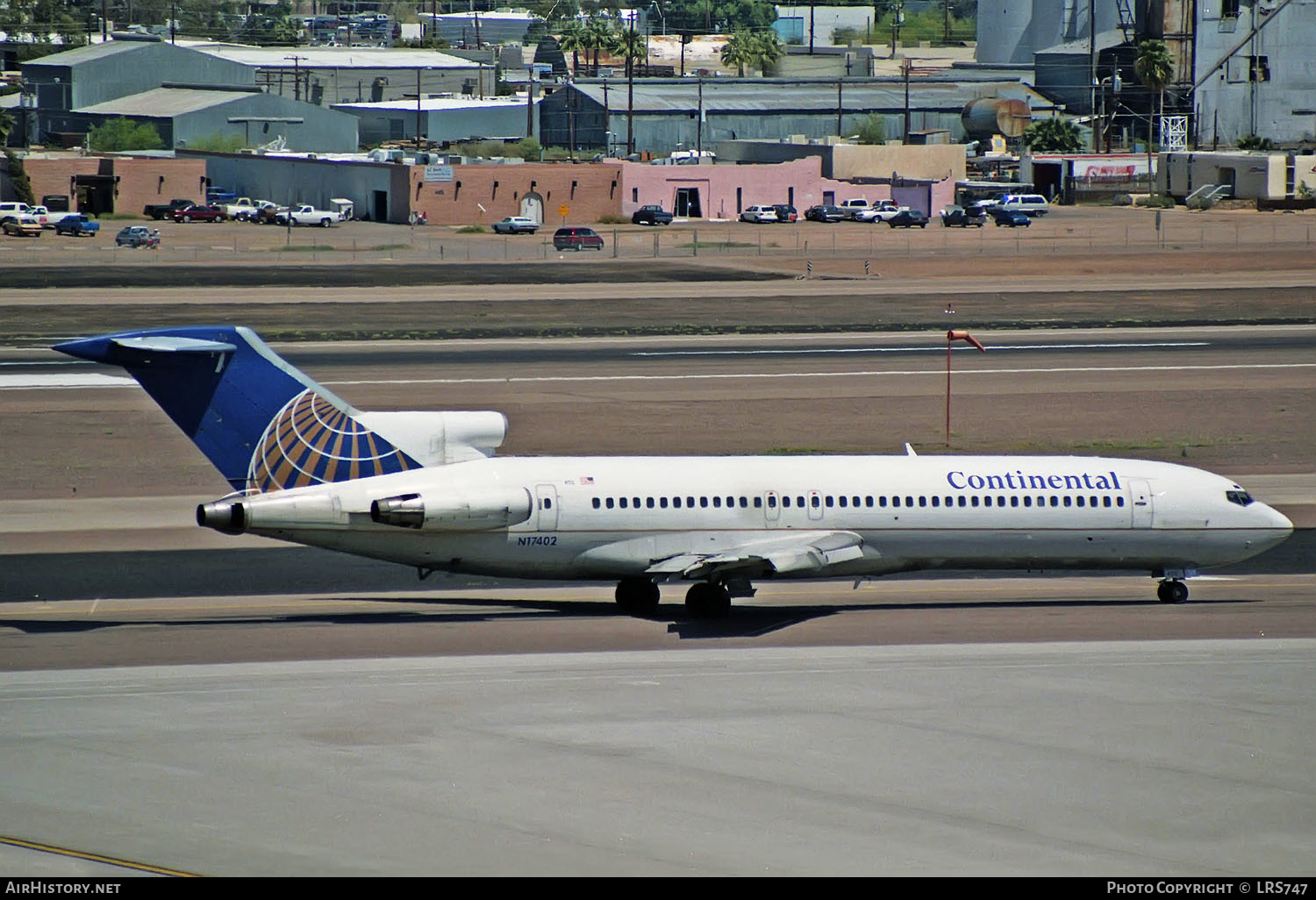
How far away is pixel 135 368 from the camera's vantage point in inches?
1208

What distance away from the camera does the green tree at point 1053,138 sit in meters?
158

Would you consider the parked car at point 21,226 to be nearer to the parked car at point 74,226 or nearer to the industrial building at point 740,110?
the parked car at point 74,226

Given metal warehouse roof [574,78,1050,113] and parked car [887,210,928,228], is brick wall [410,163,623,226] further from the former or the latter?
metal warehouse roof [574,78,1050,113]

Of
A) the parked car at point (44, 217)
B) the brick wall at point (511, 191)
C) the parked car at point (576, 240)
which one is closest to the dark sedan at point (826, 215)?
the brick wall at point (511, 191)

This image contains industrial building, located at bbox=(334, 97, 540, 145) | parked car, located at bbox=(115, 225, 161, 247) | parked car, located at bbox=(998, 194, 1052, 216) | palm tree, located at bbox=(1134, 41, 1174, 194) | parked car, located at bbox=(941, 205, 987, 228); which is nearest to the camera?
parked car, located at bbox=(115, 225, 161, 247)

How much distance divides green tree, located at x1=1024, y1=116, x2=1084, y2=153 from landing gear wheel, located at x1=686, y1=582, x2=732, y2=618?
135 metres

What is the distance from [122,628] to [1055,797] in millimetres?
17335

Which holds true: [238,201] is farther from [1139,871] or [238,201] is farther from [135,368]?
[1139,871]

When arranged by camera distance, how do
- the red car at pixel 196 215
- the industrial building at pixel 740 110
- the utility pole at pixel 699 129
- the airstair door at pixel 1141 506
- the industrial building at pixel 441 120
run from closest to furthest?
the airstair door at pixel 1141 506, the red car at pixel 196 215, the utility pole at pixel 699 129, the industrial building at pixel 740 110, the industrial building at pixel 441 120

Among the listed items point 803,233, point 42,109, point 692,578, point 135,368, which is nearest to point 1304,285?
point 803,233

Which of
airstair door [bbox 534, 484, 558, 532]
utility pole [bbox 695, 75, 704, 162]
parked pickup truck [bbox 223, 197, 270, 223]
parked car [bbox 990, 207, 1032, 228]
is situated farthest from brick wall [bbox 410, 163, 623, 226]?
airstair door [bbox 534, 484, 558, 532]

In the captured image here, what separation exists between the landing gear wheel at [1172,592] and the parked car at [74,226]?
314ft

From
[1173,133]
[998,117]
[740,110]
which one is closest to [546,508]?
[1173,133]

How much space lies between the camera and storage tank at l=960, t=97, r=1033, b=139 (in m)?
168
